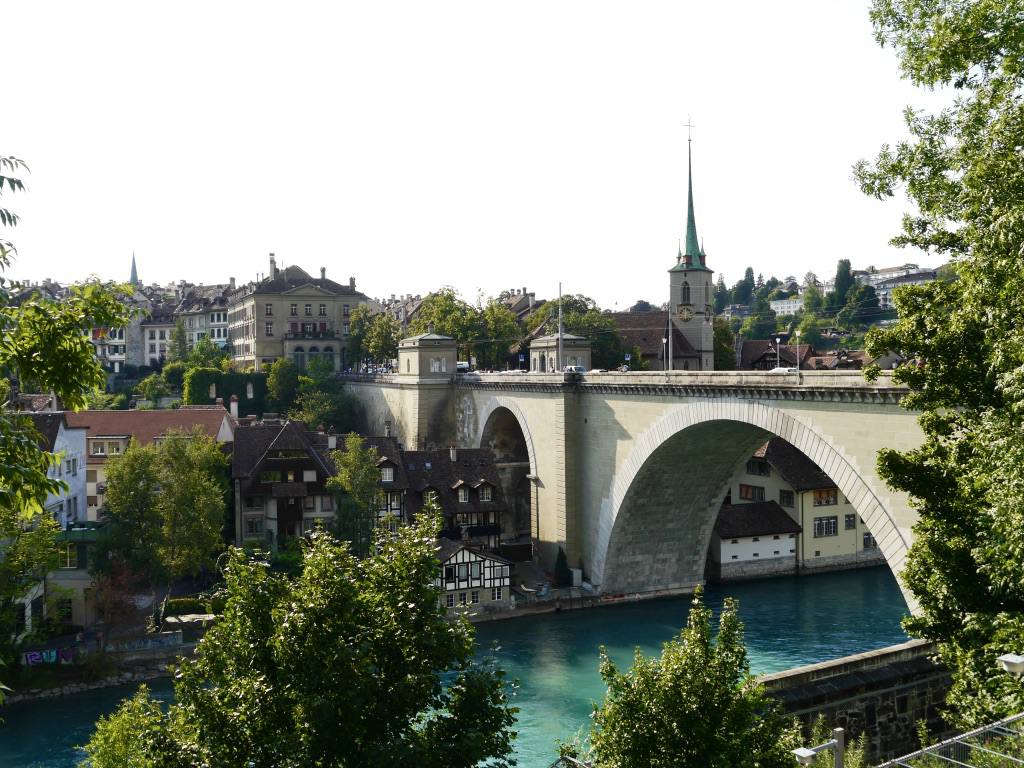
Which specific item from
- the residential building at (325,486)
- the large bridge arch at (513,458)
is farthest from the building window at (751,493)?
the residential building at (325,486)

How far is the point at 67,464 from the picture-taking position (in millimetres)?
33188

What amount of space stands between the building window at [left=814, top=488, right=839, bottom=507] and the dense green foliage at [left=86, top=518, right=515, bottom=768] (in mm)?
31808

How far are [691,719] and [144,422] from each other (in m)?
36.5

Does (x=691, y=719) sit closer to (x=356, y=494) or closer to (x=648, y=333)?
(x=356, y=494)

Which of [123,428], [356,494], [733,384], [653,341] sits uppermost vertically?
[653,341]

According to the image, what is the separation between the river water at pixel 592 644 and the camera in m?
23.2

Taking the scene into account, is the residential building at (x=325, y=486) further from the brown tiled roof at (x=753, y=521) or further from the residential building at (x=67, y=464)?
the brown tiled roof at (x=753, y=521)

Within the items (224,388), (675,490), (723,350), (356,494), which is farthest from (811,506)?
(224,388)

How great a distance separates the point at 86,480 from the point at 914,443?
2912cm

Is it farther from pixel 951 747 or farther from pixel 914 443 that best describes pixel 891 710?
pixel 951 747

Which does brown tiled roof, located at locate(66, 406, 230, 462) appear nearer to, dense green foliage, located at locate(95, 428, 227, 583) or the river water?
dense green foliage, located at locate(95, 428, 227, 583)

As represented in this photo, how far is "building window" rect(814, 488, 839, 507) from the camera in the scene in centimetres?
3928

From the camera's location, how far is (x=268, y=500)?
35.9 meters

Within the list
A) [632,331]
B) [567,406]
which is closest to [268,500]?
[567,406]
